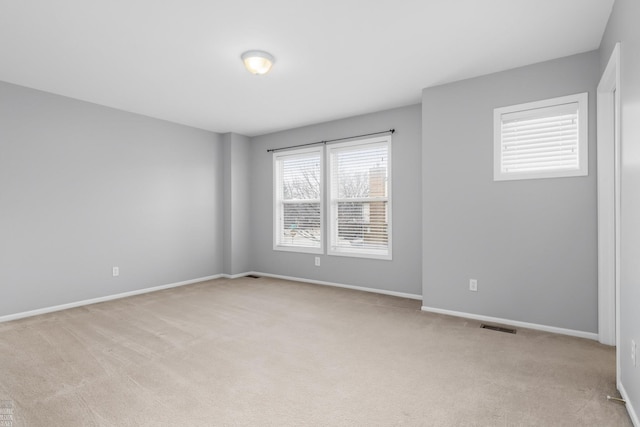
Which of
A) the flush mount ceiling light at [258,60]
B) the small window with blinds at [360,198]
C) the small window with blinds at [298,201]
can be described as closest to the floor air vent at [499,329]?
the small window with blinds at [360,198]

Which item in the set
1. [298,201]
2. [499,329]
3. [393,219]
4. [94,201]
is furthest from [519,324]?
[94,201]

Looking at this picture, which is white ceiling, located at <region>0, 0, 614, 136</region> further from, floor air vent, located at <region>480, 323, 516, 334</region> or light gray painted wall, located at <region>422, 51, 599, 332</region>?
floor air vent, located at <region>480, 323, 516, 334</region>

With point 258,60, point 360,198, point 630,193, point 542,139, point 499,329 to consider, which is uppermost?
point 258,60

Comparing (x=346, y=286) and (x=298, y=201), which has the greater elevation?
(x=298, y=201)

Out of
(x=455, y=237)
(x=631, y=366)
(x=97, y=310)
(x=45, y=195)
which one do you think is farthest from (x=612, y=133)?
(x=45, y=195)

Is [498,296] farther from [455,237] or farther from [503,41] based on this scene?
[503,41]

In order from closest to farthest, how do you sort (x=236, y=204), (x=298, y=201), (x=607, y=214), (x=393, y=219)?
(x=607, y=214)
(x=393, y=219)
(x=298, y=201)
(x=236, y=204)

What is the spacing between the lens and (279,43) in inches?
115

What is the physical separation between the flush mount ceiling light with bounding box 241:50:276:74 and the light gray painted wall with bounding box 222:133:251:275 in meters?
3.03

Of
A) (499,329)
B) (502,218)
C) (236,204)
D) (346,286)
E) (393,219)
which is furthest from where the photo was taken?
(236,204)

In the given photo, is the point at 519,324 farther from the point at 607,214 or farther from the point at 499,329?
the point at 607,214

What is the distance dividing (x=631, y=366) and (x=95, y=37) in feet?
14.4

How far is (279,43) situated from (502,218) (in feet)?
9.04

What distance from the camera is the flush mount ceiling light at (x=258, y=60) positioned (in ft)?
10.0
